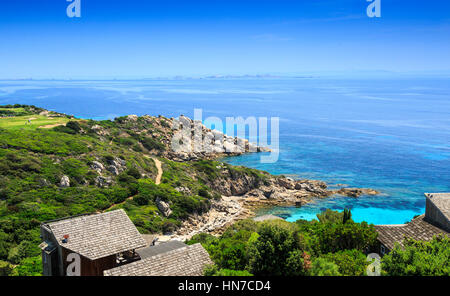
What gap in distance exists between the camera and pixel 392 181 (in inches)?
2203

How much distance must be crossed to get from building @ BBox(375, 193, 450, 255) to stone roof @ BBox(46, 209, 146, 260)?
14130mm

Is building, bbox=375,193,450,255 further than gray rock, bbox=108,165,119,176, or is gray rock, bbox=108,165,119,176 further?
gray rock, bbox=108,165,119,176

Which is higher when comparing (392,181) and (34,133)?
(34,133)

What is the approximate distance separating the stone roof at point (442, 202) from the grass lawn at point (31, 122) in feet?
165

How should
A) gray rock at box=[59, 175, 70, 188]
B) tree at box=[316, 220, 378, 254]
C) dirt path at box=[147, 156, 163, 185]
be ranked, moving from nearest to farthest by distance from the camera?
tree at box=[316, 220, 378, 254] < gray rock at box=[59, 175, 70, 188] < dirt path at box=[147, 156, 163, 185]

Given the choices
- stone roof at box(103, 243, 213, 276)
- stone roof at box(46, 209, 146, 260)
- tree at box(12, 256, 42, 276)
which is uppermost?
stone roof at box(46, 209, 146, 260)

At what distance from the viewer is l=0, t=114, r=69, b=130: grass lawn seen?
5100 centimetres

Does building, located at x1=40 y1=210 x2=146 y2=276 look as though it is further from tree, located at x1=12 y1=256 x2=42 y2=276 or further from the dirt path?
the dirt path

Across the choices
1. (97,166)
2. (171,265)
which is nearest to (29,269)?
(171,265)

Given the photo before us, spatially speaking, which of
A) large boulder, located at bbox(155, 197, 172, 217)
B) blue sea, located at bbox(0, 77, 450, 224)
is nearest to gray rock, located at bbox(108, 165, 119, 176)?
large boulder, located at bbox(155, 197, 172, 217)

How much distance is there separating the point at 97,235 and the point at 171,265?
3.28 m

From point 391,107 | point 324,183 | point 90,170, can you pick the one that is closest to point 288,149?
point 324,183
